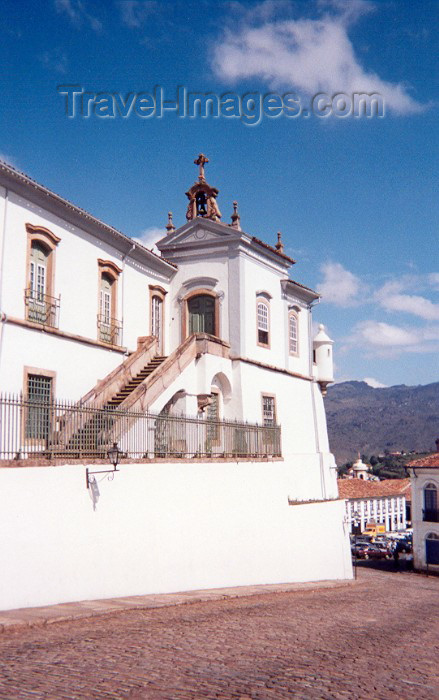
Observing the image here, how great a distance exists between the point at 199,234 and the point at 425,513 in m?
23.3

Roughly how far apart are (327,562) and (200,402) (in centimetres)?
641

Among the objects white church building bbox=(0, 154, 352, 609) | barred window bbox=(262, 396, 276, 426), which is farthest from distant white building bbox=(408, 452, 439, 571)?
barred window bbox=(262, 396, 276, 426)

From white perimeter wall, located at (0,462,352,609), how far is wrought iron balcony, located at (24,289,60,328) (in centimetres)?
552

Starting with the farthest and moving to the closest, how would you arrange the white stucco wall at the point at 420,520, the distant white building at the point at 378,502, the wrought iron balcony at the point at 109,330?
1. the distant white building at the point at 378,502
2. the white stucco wall at the point at 420,520
3. the wrought iron balcony at the point at 109,330

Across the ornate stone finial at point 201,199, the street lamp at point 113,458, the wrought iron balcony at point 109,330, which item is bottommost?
the street lamp at point 113,458

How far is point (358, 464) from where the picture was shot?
97.8 m

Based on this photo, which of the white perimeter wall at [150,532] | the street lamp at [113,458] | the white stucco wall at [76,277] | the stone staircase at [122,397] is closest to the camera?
the white perimeter wall at [150,532]

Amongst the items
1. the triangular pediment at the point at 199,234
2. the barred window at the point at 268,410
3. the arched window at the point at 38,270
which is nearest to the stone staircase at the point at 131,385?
the arched window at the point at 38,270

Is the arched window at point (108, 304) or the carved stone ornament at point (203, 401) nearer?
the arched window at point (108, 304)

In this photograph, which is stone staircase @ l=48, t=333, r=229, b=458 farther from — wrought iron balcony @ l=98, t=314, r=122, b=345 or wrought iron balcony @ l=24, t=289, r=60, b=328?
wrought iron balcony @ l=24, t=289, r=60, b=328

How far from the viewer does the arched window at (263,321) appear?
25266mm

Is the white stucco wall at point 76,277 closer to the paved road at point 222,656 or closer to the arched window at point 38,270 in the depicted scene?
the arched window at point 38,270

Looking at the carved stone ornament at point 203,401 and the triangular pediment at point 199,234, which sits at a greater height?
the triangular pediment at point 199,234

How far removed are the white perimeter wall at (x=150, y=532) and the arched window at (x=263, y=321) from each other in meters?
6.61
